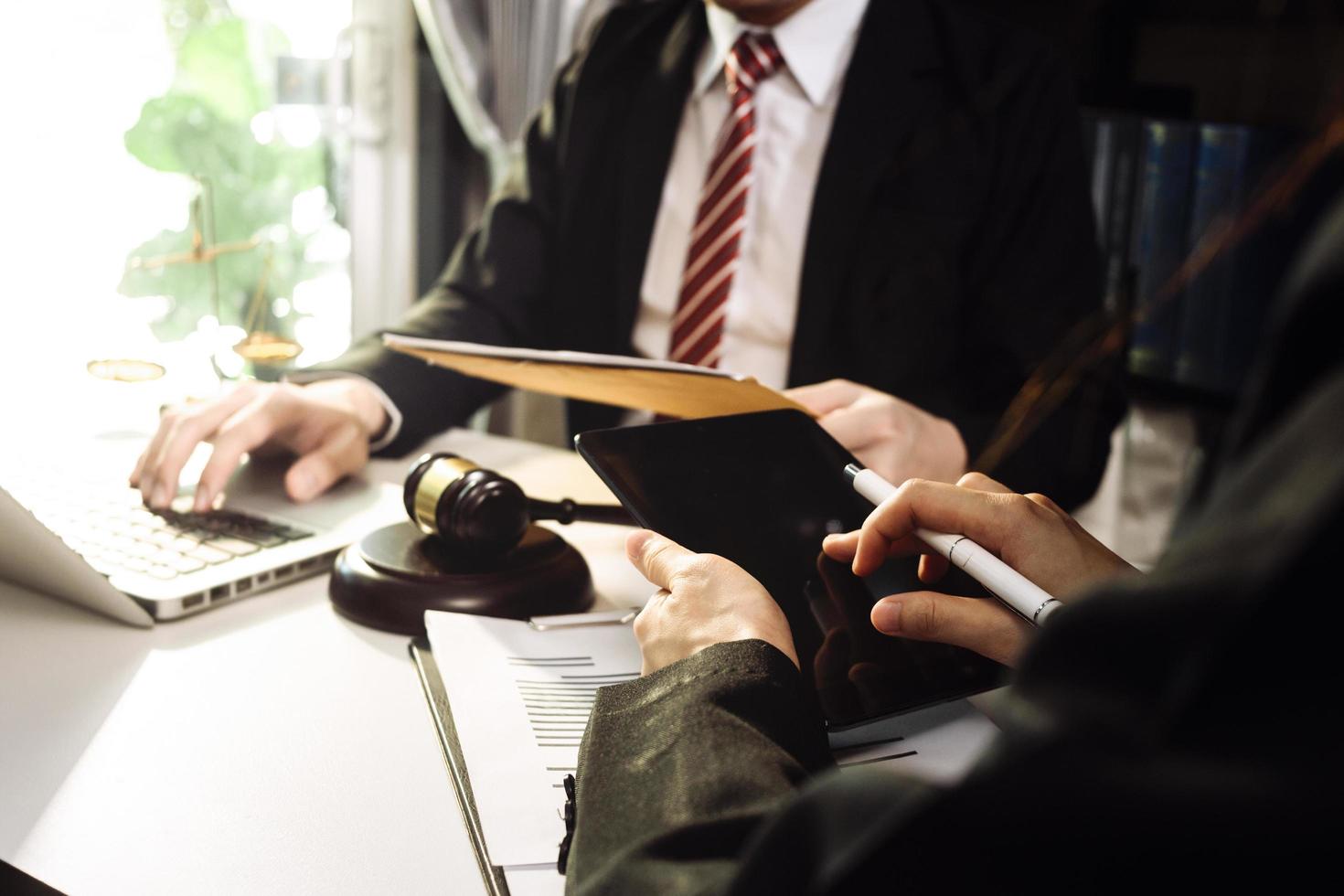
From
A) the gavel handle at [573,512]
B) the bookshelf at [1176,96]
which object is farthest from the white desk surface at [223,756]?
the bookshelf at [1176,96]

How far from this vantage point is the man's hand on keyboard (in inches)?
37.8

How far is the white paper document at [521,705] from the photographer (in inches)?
22.1

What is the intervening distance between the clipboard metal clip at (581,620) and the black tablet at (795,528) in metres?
0.12

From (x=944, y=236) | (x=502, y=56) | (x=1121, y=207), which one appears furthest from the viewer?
(x=502, y=56)

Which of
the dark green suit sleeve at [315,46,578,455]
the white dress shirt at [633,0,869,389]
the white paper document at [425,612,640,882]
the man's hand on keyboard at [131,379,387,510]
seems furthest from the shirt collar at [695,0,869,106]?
the white paper document at [425,612,640,882]

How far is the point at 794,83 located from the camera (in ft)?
4.80

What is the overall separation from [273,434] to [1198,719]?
972mm

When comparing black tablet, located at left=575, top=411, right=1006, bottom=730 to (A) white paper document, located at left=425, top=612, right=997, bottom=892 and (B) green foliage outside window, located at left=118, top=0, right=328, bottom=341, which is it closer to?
(A) white paper document, located at left=425, top=612, right=997, bottom=892

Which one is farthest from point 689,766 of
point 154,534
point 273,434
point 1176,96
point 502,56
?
point 502,56

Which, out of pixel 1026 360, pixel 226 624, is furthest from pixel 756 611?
pixel 1026 360

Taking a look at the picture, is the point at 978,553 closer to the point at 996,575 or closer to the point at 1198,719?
the point at 996,575

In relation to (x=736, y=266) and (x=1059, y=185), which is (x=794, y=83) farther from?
(x=1059, y=185)

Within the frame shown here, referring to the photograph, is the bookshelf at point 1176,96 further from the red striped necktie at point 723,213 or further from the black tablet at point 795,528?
the black tablet at point 795,528

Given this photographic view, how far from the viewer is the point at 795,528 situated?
0.72 meters
